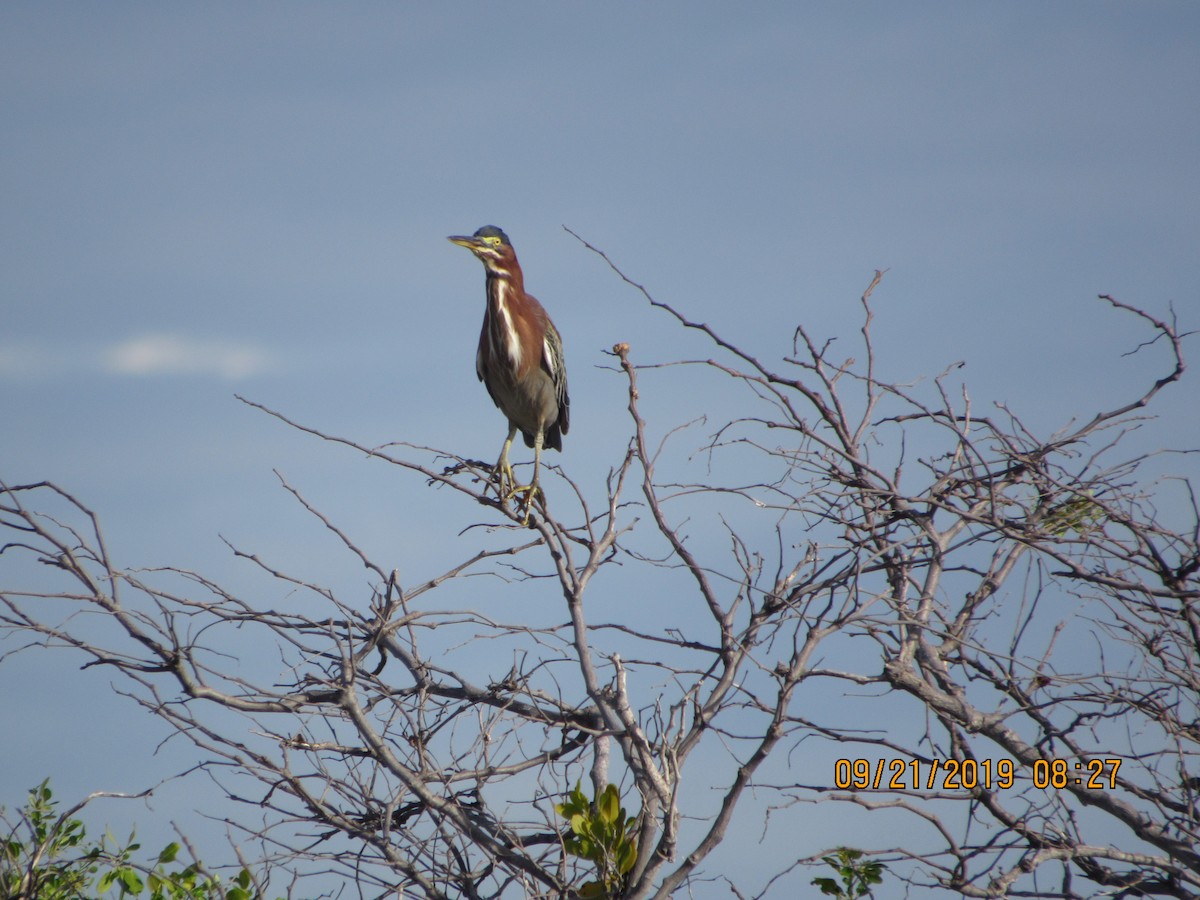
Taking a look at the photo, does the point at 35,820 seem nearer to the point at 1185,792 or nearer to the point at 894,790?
the point at 894,790

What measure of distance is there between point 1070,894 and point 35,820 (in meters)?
3.93

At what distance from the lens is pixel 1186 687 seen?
3250 millimetres

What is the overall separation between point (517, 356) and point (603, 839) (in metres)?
3.60

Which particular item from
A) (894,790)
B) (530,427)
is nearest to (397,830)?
(894,790)

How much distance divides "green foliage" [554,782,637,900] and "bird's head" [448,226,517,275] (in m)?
4.07

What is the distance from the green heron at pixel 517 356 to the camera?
259 inches

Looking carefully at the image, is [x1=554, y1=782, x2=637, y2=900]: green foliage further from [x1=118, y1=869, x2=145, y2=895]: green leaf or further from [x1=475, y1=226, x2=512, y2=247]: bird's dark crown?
[x1=475, y1=226, x2=512, y2=247]: bird's dark crown

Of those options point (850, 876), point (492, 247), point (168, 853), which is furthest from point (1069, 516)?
point (492, 247)

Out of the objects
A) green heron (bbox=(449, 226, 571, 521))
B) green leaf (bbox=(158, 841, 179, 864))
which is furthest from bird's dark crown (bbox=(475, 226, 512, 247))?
green leaf (bbox=(158, 841, 179, 864))

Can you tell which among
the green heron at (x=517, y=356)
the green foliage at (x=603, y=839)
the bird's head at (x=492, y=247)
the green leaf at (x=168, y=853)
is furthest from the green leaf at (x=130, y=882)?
the bird's head at (x=492, y=247)

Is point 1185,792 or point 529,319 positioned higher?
point 529,319

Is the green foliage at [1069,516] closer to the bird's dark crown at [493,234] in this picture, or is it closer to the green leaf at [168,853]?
the green leaf at [168,853]

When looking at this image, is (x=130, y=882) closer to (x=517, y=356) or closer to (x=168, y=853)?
(x=168, y=853)

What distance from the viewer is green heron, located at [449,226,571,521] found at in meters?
6.58
